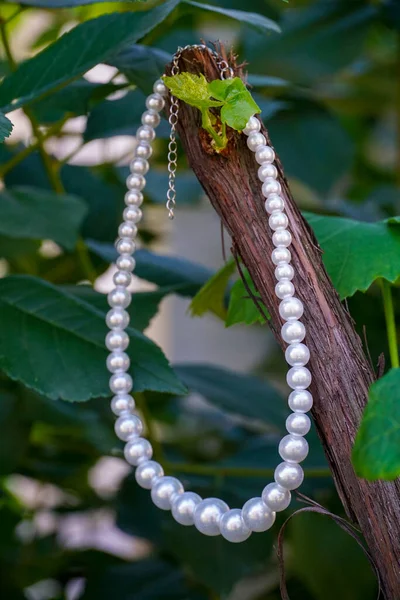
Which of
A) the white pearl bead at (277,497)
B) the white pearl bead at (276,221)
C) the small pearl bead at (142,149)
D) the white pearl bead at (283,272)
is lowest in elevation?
the white pearl bead at (277,497)

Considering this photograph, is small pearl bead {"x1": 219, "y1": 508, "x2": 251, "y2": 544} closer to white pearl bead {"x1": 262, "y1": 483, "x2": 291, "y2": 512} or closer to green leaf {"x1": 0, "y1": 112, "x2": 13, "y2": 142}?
white pearl bead {"x1": 262, "y1": 483, "x2": 291, "y2": 512}

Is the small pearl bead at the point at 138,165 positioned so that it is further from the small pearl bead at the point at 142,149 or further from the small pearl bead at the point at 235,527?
the small pearl bead at the point at 235,527

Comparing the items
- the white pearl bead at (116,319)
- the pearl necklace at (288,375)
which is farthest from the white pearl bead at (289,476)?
the white pearl bead at (116,319)

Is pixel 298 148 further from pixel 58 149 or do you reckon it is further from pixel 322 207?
pixel 58 149

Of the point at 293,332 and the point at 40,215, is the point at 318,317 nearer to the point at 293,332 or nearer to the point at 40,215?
the point at 293,332

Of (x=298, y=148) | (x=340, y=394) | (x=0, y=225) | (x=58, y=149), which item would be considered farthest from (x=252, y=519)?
(x=58, y=149)

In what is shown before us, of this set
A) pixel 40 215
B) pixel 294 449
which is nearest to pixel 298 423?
pixel 294 449
